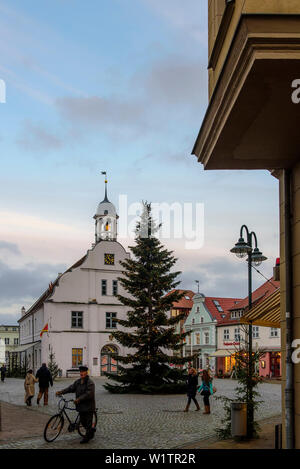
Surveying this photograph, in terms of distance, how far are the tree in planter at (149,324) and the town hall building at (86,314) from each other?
2474 centimetres

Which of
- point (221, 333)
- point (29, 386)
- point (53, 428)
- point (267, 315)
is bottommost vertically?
point (221, 333)

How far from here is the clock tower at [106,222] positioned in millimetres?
66000

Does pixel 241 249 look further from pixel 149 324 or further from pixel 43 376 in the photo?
pixel 149 324

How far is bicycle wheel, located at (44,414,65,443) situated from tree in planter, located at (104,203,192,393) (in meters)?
17.9

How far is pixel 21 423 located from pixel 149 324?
16321mm

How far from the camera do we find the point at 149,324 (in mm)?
33281

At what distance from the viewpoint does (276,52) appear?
528 centimetres

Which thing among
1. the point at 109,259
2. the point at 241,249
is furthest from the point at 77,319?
the point at 241,249

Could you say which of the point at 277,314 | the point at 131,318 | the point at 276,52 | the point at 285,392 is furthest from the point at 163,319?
the point at 276,52

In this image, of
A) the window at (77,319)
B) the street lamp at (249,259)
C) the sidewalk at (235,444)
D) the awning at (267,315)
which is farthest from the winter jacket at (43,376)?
the window at (77,319)

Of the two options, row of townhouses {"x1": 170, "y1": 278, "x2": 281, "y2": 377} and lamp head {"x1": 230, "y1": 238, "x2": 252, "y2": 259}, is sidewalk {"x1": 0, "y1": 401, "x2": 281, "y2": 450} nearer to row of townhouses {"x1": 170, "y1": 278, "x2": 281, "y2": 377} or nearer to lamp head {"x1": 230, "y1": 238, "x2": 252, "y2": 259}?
lamp head {"x1": 230, "y1": 238, "x2": 252, "y2": 259}

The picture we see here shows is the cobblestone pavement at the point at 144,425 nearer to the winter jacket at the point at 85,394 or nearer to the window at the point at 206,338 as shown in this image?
the winter jacket at the point at 85,394

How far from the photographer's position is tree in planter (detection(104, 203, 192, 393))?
3195cm

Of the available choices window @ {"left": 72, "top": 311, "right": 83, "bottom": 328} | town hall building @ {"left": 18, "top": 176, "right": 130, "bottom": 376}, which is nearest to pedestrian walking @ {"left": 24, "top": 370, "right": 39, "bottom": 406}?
town hall building @ {"left": 18, "top": 176, "right": 130, "bottom": 376}
